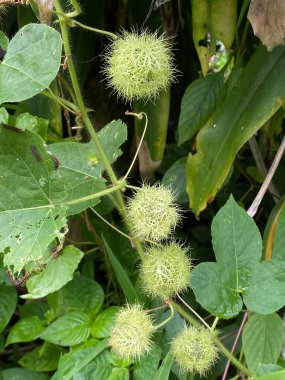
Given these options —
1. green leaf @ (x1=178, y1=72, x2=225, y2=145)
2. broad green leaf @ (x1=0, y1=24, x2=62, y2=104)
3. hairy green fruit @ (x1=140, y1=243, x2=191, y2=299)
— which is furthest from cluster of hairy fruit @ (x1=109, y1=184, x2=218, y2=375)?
green leaf @ (x1=178, y1=72, x2=225, y2=145)

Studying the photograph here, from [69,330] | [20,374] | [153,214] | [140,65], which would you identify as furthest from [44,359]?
[140,65]

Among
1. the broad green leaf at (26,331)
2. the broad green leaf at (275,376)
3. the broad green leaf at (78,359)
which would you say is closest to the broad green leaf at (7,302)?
the broad green leaf at (26,331)

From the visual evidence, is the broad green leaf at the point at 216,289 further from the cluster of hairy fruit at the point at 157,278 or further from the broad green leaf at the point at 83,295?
the broad green leaf at the point at 83,295

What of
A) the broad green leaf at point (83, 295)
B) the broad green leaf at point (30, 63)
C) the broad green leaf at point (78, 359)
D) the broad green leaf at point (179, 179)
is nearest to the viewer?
the broad green leaf at point (30, 63)

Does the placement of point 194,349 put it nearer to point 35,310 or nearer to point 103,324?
A: point 103,324

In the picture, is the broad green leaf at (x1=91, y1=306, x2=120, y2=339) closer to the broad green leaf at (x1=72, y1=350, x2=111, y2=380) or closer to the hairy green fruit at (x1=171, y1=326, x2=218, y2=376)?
the broad green leaf at (x1=72, y1=350, x2=111, y2=380)

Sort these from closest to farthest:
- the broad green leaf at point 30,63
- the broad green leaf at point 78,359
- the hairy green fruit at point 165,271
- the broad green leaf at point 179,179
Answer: the broad green leaf at point 30,63 → the hairy green fruit at point 165,271 → the broad green leaf at point 78,359 → the broad green leaf at point 179,179

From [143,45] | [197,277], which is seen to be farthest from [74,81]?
[197,277]
